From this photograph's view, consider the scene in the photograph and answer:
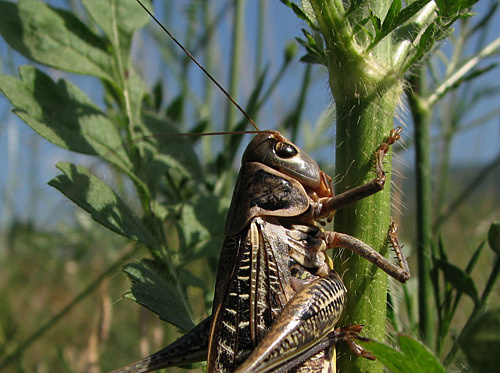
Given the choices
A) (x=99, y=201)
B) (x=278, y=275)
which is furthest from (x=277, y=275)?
(x=99, y=201)

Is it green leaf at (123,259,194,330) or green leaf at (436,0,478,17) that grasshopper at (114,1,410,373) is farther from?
green leaf at (436,0,478,17)

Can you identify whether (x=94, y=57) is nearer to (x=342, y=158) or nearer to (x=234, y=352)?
(x=342, y=158)

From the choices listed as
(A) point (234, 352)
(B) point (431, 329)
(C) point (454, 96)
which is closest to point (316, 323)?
(A) point (234, 352)

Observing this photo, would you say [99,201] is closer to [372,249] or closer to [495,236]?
[372,249]

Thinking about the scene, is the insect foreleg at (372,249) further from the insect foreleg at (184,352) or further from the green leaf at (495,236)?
the insect foreleg at (184,352)

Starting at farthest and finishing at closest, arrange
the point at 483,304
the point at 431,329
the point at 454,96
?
the point at 454,96 → the point at 431,329 → the point at 483,304

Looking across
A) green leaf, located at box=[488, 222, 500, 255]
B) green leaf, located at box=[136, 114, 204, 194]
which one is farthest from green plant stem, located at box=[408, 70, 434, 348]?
green leaf, located at box=[136, 114, 204, 194]
